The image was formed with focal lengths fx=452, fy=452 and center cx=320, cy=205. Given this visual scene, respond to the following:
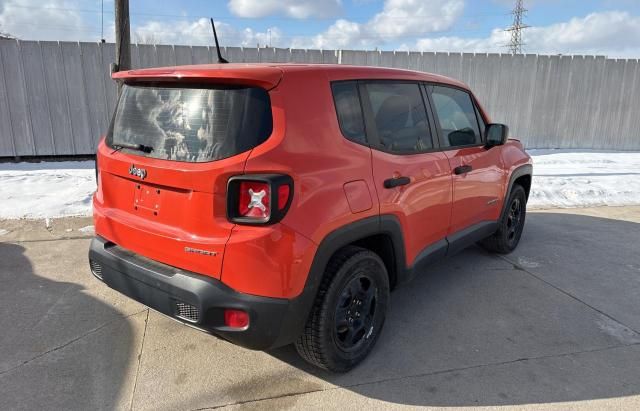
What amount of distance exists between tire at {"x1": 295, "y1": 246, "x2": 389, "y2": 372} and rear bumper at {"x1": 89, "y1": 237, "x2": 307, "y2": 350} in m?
0.19

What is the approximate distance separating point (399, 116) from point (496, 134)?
4.50 feet

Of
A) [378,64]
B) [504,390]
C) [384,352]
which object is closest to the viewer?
[504,390]

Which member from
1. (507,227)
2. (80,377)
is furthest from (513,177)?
(80,377)

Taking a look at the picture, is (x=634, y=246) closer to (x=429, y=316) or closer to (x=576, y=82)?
(x=429, y=316)

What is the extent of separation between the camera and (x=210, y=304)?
89.1 inches

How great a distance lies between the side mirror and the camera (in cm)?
404

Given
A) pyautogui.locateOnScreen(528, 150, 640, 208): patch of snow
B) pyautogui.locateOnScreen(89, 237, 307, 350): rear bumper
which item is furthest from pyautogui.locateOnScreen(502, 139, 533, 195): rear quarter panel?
pyautogui.locateOnScreen(89, 237, 307, 350): rear bumper

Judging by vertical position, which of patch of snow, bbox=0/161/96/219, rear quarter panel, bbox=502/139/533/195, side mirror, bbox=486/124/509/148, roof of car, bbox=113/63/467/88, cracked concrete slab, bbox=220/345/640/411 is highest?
roof of car, bbox=113/63/467/88

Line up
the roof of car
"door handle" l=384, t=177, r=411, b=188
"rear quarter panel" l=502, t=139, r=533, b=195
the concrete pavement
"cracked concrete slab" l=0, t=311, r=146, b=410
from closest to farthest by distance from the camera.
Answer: the roof of car, "cracked concrete slab" l=0, t=311, r=146, b=410, the concrete pavement, "door handle" l=384, t=177, r=411, b=188, "rear quarter panel" l=502, t=139, r=533, b=195

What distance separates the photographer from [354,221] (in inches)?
102

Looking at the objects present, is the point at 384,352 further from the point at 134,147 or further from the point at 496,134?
the point at 496,134

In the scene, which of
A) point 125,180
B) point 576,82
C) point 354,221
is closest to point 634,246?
point 354,221

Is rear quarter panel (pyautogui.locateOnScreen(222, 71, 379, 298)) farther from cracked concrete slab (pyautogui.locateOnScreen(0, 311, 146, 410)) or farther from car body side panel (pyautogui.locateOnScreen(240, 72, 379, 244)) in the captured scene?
cracked concrete slab (pyautogui.locateOnScreen(0, 311, 146, 410))

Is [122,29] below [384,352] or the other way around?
the other way around
